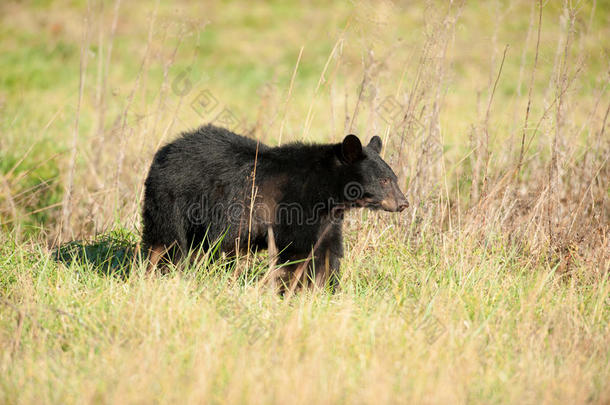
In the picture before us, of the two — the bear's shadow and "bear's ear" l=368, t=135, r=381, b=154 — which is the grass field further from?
"bear's ear" l=368, t=135, r=381, b=154

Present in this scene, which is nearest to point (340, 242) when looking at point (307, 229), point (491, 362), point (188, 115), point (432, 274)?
point (307, 229)

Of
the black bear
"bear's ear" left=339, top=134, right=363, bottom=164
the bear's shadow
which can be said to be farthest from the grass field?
"bear's ear" left=339, top=134, right=363, bottom=164

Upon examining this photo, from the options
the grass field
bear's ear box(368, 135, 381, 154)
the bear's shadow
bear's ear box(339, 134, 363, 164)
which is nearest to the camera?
the grass field

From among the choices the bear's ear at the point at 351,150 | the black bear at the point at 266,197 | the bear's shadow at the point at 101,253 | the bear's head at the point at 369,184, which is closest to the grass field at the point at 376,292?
the bear's shadow at the point at 101,253

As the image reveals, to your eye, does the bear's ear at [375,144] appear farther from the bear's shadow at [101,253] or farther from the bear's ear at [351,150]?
the bear's shadow at [101,253]

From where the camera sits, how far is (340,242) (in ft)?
14.0

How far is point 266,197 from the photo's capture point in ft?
13.7

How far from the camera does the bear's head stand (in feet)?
13.8

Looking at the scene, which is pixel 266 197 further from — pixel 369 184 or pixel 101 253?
pixel 101 253

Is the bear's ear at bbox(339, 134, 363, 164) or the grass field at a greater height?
the bear's ear at bbox(339, 134, 363, 164)

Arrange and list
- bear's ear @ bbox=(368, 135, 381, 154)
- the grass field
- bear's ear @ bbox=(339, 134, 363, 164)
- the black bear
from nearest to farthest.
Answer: the grass field → bear's ear @ bbox=(339, 134, 363, 164) → the black bear → bear's ear @ bbox=(368, 135, 381, 154)

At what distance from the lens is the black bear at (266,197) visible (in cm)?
412

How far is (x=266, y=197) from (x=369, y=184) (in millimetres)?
708

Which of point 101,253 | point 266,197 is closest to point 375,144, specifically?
point 266,197
